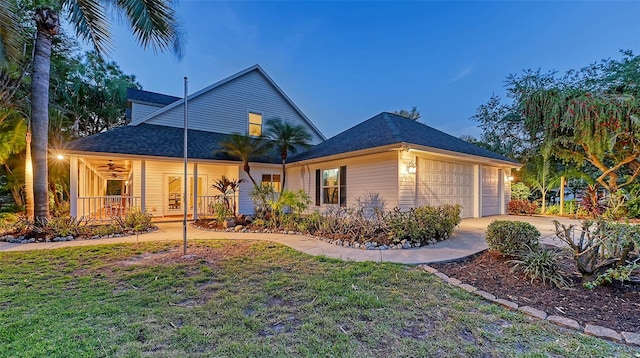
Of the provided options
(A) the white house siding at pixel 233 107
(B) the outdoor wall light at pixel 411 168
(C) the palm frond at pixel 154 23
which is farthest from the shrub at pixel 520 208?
(C) the palm frond at pixel 154 23

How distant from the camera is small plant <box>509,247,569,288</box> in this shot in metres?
3.78

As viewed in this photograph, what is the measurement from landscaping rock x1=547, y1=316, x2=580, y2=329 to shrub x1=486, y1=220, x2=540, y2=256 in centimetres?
182

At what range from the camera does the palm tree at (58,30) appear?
714 cm

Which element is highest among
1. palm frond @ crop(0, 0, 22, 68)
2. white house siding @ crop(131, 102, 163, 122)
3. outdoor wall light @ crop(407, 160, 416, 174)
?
white house siding @ crop(131, 102, 163, 122)

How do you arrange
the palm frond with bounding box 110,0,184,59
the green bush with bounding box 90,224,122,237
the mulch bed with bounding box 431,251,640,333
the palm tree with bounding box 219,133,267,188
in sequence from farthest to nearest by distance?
1. the palm tree with bounding box 219,133,267,188
2. the green bush with bounding box 90,224,122,237
3. the palm frond with bounding box 110,0,184,59
4. the mulch bed with bounding box 431,251,640,333

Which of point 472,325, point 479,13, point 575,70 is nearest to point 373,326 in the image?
point 472,325

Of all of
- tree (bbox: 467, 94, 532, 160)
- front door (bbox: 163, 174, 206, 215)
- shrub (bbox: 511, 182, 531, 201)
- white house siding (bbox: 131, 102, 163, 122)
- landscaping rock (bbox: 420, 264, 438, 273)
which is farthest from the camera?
tree (bbox: 467, 94, 532, 160)

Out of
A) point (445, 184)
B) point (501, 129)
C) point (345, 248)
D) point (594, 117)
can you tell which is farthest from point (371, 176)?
point (501, 129)

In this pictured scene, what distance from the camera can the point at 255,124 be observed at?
49.0 feet

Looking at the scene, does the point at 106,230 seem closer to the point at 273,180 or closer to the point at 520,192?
the point at 273,180

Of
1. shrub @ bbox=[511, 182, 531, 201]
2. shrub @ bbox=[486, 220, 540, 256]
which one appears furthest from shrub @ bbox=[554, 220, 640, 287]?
shrub @ bbox=[511, 182, 531, 201]

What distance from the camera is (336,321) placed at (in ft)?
9.31

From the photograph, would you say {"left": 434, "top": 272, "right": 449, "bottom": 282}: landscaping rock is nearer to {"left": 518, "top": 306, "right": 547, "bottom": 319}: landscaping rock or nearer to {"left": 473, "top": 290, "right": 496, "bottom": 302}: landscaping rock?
{"left": 473, "top": 290, "right": 496, "bottom": 302}: landscaping rock

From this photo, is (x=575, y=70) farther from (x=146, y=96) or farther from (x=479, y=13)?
(x=146, y=96)
